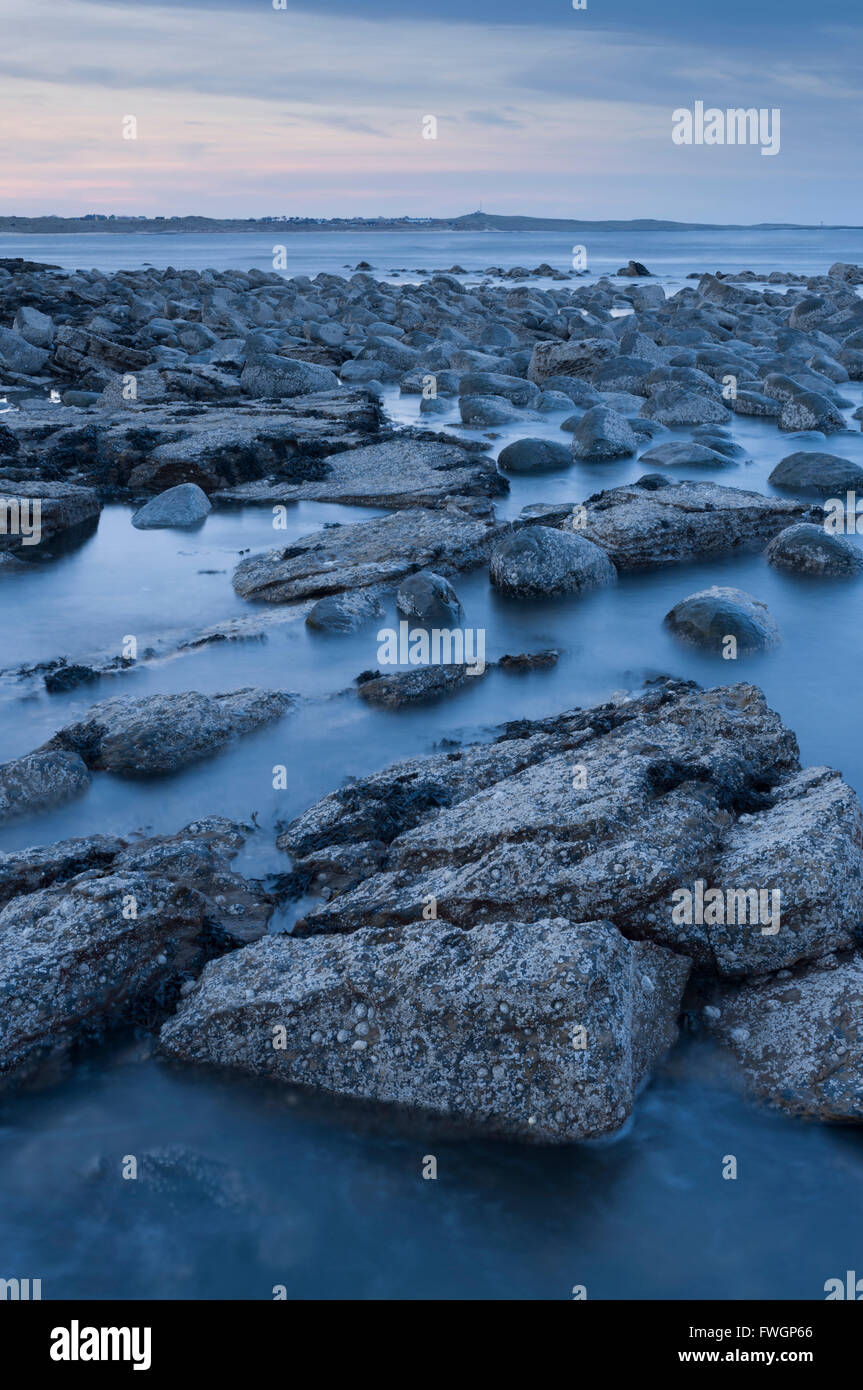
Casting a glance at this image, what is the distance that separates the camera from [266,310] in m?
37.1

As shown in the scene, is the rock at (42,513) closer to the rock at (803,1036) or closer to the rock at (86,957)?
the rock at (86,957)

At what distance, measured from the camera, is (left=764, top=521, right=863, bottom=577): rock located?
491 inches

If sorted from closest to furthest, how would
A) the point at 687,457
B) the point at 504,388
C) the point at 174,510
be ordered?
the point at 174,510
the point at 687,457
the point at 504,388

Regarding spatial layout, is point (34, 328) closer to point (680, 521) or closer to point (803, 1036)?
point (680, 521)

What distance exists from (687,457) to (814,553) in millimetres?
5781

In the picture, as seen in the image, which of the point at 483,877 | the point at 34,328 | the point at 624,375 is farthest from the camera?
the point at 34,328

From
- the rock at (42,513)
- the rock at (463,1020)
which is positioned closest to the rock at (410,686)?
the rock at (463,1020)

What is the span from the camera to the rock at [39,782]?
7.21 metres

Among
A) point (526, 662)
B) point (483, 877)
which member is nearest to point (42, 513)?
point (526, 662)

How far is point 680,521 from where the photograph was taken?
13.2 metres

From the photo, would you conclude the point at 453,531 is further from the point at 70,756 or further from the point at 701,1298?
the point at 701,1298

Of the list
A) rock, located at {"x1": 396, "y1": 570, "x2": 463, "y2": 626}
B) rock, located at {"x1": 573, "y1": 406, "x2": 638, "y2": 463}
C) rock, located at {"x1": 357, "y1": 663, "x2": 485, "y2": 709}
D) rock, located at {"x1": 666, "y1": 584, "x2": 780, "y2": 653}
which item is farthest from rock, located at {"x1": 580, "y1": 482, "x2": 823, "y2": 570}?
rock, located at {"x1": 357, "y1": 663, "x2": 485, "y2": 709}
